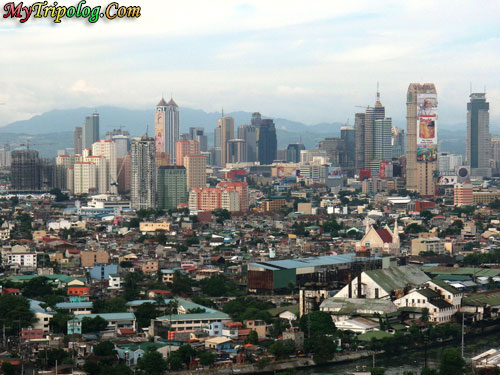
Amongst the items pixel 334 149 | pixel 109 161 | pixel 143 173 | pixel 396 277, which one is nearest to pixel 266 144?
pixel 334 149

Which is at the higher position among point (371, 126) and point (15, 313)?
point (371, 126)

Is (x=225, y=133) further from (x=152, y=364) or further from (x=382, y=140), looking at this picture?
(x=152, y=364)

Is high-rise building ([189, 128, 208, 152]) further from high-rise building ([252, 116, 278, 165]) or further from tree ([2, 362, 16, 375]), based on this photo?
tree ([2, 362, 16, 375])

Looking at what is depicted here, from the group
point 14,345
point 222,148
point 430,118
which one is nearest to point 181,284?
point 14,345

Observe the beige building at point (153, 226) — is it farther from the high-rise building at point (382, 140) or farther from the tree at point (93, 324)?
the high-rise building at point (382, 140)

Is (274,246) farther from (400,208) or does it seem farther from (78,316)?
(400,208)

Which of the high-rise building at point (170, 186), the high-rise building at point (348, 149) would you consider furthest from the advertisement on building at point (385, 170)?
the high-rise building at point (170, 186)

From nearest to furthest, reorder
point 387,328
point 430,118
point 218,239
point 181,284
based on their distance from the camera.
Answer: point 387,328 → point 181,284 → point 218,239 → point 430,118
